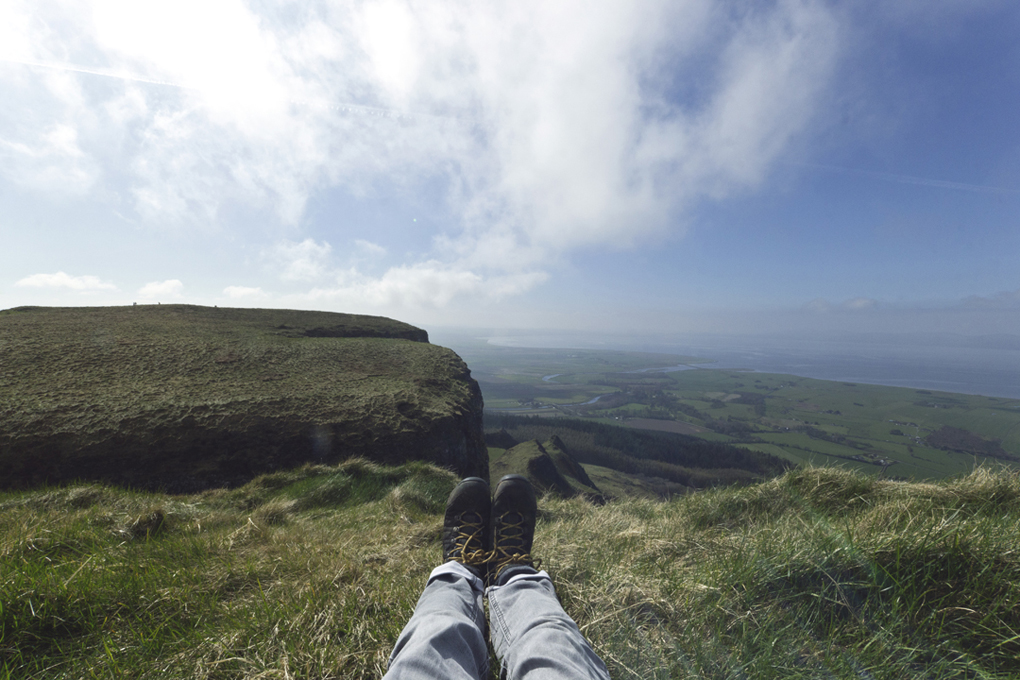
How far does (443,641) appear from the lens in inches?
74.6

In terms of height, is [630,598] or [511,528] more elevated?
[630,598]

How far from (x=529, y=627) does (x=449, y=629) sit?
48cm

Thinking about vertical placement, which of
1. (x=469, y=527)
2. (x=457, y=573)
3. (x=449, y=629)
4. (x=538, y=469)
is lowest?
(x=538, y=469)

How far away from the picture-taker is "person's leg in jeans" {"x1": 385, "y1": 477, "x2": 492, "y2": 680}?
1.77 metres

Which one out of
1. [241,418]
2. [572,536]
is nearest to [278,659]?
[572,536]

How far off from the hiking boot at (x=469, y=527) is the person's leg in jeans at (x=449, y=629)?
1cm

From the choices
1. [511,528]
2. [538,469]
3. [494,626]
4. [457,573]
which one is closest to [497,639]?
[494,626]

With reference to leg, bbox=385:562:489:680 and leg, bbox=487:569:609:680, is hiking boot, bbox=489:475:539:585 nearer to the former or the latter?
leg, bbox=487:569:609:680

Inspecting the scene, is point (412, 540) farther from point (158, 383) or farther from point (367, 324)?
point (367, 324)

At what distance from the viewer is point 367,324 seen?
21422 mm

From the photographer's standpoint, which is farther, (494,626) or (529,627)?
(494,626)

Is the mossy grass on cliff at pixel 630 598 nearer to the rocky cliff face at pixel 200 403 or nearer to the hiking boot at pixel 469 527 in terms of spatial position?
the hiking boot at pixel 469 527

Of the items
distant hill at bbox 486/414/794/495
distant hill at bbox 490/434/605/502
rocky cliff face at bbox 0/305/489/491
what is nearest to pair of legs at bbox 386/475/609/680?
rocky cliff face at bbox 0/305/489/491

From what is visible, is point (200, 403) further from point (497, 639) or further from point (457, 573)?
point (497, 639)
